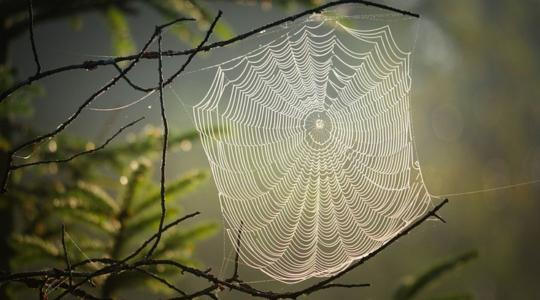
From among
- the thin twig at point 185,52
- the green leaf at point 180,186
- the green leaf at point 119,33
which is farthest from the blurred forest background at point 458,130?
the thin twig at point 185,52

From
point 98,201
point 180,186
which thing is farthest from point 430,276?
point 98,201

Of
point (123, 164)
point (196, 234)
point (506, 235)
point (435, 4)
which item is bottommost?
point (506, 235)

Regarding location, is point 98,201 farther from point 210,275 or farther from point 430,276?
point 210,275

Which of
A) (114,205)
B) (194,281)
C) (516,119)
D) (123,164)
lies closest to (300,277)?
(114,205)

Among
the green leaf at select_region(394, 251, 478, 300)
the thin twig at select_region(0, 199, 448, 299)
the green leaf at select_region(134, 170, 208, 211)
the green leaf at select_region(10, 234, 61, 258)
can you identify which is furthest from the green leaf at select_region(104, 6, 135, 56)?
the thin twig at select_region(0, 199, 448, 299)

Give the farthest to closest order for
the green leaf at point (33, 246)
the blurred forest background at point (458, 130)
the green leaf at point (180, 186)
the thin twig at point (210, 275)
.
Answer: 1. the blurred forest background at point (458, 130)
2. the green leaf at point (180, 186)
3. the green leaf at point (33, 246)
4. the thin twig at point (210, 275)

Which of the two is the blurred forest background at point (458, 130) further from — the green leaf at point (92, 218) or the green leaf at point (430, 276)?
the green leaf at point (430, 276)

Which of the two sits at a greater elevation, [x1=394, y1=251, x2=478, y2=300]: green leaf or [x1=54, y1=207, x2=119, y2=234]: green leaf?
[x1=54, y1=207, x2=119, y2=234]: green leaf

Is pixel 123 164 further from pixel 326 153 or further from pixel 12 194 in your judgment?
pixel 326 153

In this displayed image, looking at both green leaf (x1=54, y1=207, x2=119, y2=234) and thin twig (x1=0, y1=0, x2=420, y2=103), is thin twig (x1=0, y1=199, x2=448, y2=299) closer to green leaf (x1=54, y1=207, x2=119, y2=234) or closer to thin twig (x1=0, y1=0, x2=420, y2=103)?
thin twig (x1=0, y1=0, x2=420, y2=103)
